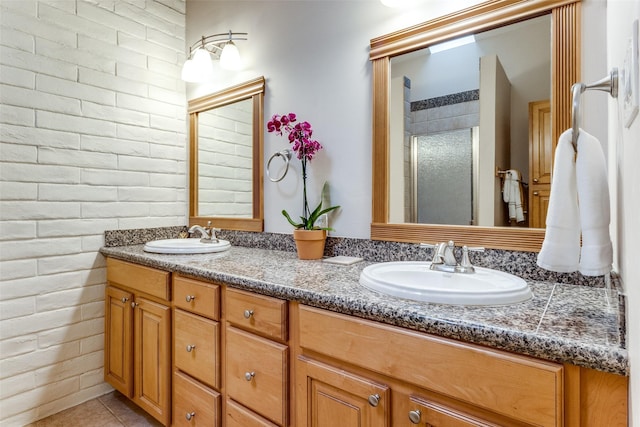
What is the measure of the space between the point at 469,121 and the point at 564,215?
2.04 ft

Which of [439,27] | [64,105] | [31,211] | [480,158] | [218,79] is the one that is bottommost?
[31,211]

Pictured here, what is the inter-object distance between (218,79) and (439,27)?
4.61ft

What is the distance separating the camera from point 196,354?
139cm

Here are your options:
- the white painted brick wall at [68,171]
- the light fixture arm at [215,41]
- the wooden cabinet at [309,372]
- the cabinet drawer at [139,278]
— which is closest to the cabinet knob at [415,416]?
the wooden cabinet at [309,372]

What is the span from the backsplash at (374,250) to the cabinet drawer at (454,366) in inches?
Result: 15.9

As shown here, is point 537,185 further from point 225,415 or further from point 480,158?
point 225,415

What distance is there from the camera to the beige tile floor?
1.73 m

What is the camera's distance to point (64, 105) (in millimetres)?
1829

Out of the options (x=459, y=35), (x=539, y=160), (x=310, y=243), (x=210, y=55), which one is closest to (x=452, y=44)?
(x=459, y=35)

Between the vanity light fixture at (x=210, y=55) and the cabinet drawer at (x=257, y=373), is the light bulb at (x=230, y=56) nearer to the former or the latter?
the vanity light fixture at (x=210, y=55)

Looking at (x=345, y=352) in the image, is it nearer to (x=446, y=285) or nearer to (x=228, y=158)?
(x=446, y=285)

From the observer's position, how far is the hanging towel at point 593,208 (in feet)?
2.32

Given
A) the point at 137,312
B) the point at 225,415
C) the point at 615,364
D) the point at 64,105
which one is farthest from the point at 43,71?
the point at 615,364

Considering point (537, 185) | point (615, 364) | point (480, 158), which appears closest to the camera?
point (615, 364)
